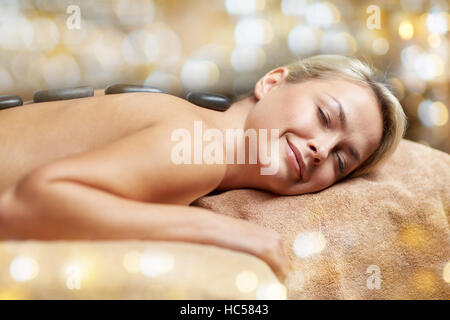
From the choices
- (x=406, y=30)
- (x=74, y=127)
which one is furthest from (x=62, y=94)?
(x=406, y=30)

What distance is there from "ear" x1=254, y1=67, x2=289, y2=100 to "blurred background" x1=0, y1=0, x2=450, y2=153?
214 millimetres

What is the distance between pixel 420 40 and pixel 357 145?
0.58 metres

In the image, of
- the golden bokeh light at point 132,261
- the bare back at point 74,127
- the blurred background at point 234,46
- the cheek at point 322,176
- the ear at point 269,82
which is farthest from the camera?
the blurred background at point 234,46

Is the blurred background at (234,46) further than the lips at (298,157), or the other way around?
the blurred background at (234,46)

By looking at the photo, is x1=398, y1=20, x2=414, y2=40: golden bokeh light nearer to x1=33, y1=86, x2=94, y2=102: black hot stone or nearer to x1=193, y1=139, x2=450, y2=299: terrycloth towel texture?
x1=193, y1=139, x2=450, y2=299: terrycloth towel texture

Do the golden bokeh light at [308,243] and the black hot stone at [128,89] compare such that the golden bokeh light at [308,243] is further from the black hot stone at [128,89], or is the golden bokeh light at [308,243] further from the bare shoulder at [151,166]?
the black hot stone at [128,89]

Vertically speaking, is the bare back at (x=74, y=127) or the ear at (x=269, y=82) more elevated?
Answer: the ear at (x=269, y=82)

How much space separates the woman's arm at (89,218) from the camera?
2.07 ft

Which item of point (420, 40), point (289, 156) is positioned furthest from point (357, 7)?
point (289, 156)

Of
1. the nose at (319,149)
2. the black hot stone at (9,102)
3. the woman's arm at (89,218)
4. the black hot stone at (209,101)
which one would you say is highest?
the black hot stone at (9,102)

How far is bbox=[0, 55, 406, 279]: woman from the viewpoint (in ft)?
2.10

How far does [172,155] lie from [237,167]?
0.77ft

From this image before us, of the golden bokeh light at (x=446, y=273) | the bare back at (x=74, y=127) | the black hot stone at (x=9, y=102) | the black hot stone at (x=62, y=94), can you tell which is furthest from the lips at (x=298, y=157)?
the black hot stone at (x=9, y=102)

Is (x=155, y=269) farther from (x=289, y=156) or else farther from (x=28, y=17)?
(x=28, y=17)
